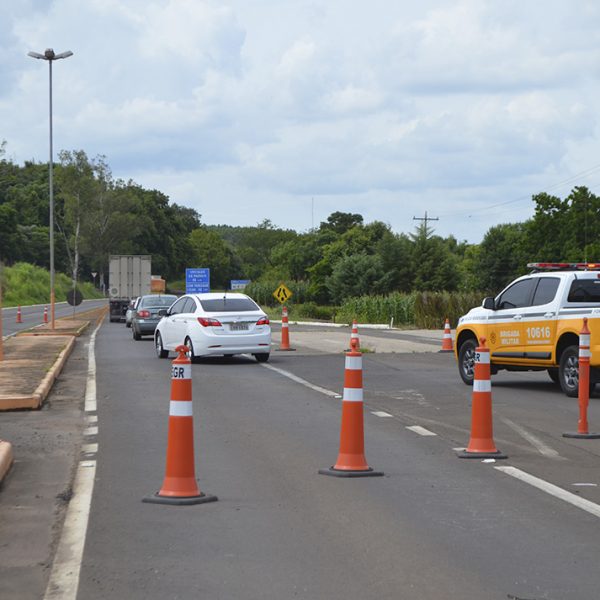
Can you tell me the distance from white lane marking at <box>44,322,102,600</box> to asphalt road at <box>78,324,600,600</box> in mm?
78

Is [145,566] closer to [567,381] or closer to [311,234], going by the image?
[567,381]

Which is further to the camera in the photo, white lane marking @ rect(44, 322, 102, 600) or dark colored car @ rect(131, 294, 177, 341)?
dark colored car @ rect(131, 294, 177, 341)

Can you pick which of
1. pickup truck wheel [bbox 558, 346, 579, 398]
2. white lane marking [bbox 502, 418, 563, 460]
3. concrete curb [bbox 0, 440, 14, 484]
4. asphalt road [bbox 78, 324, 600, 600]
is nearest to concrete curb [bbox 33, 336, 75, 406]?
asphalt road [bbox 78, 324, 600, 600]

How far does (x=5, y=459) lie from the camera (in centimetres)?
967

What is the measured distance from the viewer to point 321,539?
23.2 ft

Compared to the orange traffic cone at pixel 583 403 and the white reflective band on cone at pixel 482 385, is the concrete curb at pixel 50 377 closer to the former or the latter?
the white reflective band on cone at pixel 482 385

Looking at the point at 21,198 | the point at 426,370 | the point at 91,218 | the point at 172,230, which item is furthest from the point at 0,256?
the point at 426,370

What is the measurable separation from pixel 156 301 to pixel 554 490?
96.0 ft

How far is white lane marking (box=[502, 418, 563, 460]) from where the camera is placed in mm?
10773

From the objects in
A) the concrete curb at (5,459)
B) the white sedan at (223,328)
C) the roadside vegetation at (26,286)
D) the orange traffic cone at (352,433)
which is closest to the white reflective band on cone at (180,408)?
the orange traffic cone at (352,433)

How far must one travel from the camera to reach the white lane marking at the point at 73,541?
19.5 feet

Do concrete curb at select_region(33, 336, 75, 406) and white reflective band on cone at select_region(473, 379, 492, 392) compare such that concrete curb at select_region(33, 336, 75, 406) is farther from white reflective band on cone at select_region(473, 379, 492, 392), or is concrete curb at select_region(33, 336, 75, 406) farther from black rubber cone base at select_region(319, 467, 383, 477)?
white reflective band on cone at select_region(473, 379, 492, 392)

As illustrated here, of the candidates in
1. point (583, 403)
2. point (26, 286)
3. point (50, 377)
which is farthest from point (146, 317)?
point (26, 286)

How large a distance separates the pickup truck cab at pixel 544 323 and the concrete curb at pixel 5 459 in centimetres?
895
